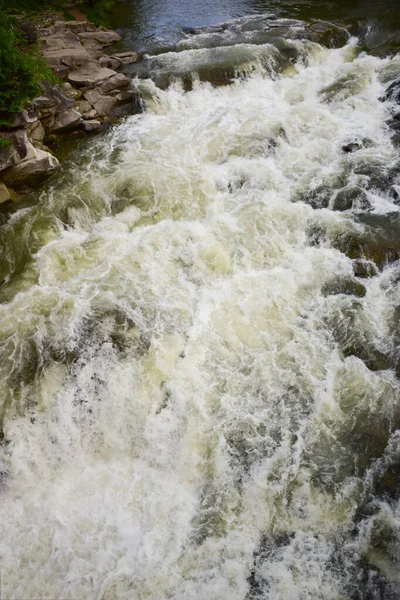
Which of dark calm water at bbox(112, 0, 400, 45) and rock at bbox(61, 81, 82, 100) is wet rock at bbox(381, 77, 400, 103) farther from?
rock at bbox(61, 81, 82, 100)

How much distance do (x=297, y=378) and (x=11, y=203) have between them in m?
6.35

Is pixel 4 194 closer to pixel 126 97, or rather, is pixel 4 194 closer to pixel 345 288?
pixel 126 97

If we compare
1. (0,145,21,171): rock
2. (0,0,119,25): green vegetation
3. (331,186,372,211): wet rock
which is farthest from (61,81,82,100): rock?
(331,186,372,211): wet rock

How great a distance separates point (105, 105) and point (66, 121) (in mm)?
1537

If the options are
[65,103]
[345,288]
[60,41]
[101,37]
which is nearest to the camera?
[345,288]

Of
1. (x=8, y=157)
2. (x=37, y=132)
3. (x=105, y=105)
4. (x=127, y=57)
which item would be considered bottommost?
(x=8, y=157)

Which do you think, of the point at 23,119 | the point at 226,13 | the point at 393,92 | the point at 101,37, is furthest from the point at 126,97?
the point at 226,13

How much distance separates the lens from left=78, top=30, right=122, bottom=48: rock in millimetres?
13590

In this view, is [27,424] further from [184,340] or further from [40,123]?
[40,123]

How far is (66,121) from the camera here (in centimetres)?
930

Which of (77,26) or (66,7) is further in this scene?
(66,7)

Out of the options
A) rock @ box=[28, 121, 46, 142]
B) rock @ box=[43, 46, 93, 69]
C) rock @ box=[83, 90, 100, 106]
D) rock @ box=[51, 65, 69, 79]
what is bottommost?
rock @ box=[28, 121, 46, 142]

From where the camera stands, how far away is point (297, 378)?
5.79m

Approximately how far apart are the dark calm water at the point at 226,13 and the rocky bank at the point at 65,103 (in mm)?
2123
